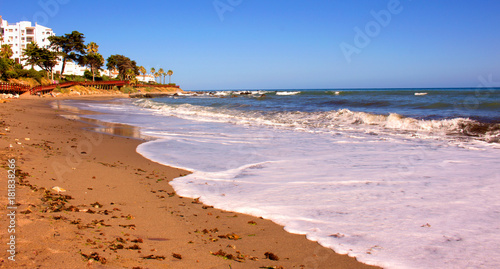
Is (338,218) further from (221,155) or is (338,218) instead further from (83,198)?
(221,155)

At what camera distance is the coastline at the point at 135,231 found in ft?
8.81

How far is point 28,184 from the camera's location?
4.33 meters

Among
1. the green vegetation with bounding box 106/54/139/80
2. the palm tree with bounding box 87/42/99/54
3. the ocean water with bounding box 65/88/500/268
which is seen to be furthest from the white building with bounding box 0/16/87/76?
the ocean water with bounding box 65/88/500/268

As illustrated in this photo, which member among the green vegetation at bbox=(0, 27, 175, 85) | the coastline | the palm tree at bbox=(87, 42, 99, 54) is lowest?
the coastline

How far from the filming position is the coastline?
8.81 ft

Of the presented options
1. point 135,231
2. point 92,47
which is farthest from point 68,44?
point 135,231

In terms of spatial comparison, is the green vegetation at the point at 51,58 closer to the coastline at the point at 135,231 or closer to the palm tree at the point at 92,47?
the palm tree at the point at 92,47

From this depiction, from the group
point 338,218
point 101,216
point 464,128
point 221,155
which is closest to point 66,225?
point 101,216

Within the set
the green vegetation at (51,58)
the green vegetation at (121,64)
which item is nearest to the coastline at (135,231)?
the green vegetation at (51,58)

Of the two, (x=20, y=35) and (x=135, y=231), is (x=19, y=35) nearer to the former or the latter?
(x=20, y=35)

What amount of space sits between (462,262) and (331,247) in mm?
1115

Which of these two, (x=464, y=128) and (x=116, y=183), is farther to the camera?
(x=464, y=128)

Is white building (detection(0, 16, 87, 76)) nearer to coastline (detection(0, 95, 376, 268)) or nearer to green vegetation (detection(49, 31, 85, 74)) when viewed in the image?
green vegetation (detection(49, 31, 85, 74))

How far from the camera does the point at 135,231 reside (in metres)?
3.33
